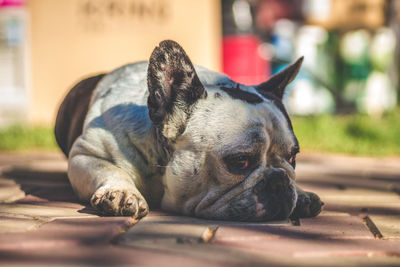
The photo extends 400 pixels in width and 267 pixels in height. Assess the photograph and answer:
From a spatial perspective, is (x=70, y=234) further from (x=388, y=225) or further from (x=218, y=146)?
(x=388, y=225)

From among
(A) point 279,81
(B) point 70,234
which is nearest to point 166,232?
(B) point 70,234

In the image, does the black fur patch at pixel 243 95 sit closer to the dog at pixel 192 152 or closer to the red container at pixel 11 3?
the dog at pixel 192 152

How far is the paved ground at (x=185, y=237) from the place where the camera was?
181 centimetres

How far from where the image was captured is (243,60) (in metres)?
10.0

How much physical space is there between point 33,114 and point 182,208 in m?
5.95

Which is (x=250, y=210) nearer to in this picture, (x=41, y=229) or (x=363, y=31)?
(x=41, y=229)

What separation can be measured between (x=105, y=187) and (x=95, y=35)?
226 inches

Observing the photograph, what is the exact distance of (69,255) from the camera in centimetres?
180

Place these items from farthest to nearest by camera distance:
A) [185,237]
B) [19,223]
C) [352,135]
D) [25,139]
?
[352,135], [25,139], [19,223], [185,237]

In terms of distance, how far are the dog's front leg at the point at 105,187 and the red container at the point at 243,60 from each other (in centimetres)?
701

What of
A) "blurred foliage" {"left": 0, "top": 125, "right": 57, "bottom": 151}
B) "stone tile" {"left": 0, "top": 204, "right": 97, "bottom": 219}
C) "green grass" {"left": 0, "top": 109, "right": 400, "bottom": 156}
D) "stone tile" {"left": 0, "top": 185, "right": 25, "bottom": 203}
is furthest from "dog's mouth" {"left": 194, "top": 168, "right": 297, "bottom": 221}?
"blurred foliage" {"left": 0, "top": 125, "right": 57, "bottom": 151}

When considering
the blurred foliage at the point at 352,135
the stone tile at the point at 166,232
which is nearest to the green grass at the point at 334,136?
the blurred foliage at the point at 352,135

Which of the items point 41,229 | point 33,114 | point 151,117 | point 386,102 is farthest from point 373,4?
point 41,229

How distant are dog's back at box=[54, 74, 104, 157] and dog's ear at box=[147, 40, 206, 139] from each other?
2.86 feet
